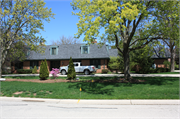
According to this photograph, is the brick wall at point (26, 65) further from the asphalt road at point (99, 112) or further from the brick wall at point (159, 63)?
the brick wall at point (159, 63)

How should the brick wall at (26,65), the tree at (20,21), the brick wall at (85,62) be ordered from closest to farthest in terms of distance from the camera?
the tree at (20,21), the brick wall at (85,62), the brick wall at (26,65)

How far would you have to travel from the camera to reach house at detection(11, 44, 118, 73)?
26.8 metres

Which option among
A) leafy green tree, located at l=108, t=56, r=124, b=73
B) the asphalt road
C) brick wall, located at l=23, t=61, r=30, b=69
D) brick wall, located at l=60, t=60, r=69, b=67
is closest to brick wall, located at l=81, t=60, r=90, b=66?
brick wall, located at l=60, t=60, r=69, b=67

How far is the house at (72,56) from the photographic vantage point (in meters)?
26.8

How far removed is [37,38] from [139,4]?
1195 centimetres

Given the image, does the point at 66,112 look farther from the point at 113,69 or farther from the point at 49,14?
the point at 113,69

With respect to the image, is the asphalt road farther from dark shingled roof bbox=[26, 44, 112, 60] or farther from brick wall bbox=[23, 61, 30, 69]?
brick wall bbox=[23, 61, 30, 69]

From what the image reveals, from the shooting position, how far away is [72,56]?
2770 cm

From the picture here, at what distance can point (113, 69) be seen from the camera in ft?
87.8

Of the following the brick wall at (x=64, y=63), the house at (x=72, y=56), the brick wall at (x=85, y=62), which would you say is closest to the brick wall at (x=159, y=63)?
the house at (x=72, y=56)

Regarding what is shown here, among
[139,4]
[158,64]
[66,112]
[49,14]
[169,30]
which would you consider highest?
[49,14]

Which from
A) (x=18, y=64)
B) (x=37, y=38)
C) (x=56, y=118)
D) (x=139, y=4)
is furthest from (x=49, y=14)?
(x=18, y=64)

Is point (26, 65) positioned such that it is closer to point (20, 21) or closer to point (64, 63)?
point (64, 63)

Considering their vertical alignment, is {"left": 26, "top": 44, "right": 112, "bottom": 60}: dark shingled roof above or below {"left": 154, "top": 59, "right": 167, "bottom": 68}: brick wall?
above
